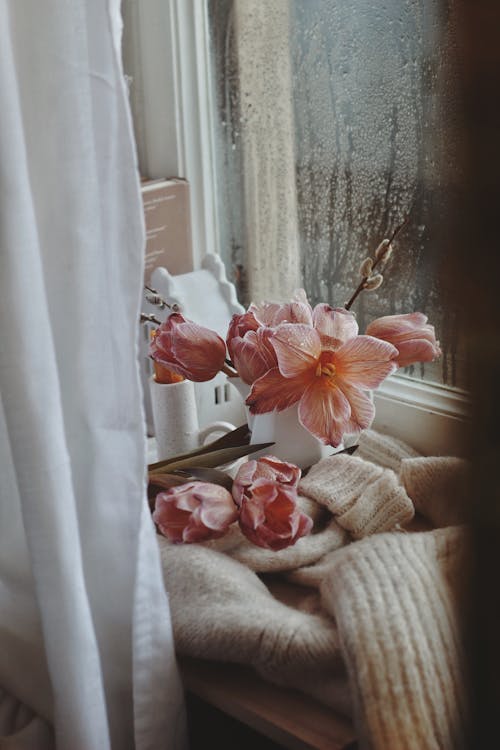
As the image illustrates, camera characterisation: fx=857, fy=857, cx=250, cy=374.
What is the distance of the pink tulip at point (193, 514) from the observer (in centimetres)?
84

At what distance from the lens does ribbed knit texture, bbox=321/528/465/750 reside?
62 centimetres

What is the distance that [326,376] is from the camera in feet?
2.97

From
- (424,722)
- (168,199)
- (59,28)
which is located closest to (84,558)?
(424,722)

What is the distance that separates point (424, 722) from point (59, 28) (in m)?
0.58

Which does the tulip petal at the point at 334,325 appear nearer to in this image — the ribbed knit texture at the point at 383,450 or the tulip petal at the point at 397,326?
the tulip petal at the point at 397,326

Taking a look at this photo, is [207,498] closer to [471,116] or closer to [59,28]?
[59,28]

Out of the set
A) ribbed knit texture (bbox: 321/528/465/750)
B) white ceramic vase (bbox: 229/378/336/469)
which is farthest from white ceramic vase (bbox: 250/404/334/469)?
ribbed knit texture (bbox: 321/528/465/750)

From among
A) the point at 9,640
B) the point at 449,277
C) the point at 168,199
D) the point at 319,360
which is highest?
the point at 449,277

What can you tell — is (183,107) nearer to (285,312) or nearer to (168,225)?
(168,225)

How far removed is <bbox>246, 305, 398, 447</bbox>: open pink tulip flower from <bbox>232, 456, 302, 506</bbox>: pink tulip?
0.05m

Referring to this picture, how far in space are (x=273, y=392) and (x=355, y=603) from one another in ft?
0.94

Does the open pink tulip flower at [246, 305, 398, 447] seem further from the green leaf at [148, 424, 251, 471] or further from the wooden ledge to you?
the wooden ledge

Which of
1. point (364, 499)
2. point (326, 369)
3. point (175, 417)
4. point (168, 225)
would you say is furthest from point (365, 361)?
point (168, 225)

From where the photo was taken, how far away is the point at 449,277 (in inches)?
11.5
